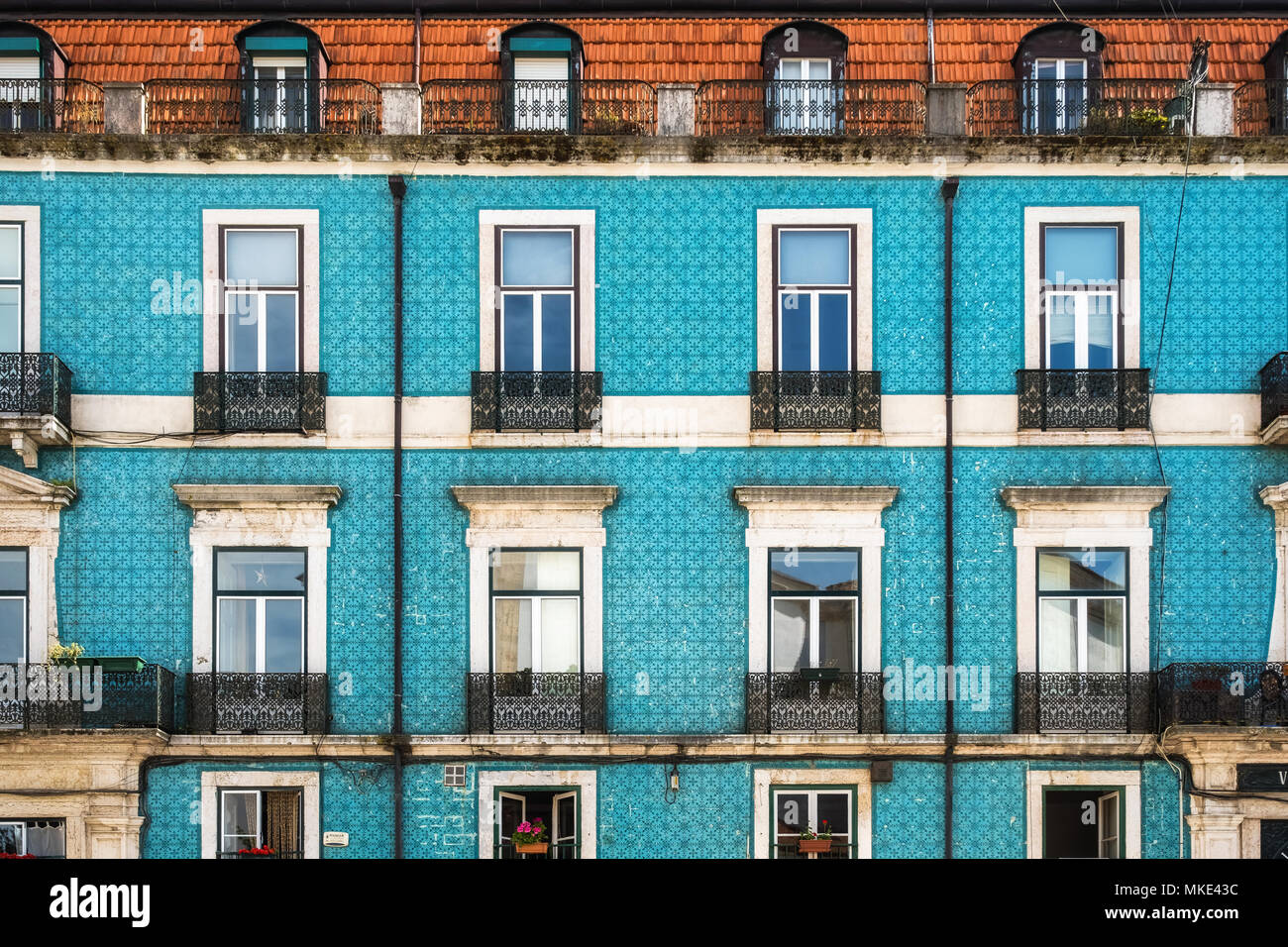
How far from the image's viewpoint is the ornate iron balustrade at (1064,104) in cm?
1820

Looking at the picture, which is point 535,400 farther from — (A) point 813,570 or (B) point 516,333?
(A) point 813,570

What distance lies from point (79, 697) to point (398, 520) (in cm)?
423

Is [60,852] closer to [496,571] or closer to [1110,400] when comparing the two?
[496,571]

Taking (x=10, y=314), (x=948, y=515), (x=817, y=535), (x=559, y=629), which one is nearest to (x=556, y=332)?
(x=559, y=629)

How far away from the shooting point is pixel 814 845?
17.1 meters

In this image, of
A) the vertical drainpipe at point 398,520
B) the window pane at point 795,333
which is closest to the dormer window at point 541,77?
the vertical drainpipe at point 398,520

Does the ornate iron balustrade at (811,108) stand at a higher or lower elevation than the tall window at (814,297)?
higher

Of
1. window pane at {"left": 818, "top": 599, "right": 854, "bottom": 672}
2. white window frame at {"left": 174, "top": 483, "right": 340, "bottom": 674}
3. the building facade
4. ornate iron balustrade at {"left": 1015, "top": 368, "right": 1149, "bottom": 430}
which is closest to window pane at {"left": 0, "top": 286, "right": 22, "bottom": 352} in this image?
the building facade

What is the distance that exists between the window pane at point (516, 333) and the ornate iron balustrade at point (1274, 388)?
29.9ft

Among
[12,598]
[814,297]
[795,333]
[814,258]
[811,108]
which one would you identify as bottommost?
[12,598]

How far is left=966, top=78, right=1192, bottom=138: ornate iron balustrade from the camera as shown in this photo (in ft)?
59.7

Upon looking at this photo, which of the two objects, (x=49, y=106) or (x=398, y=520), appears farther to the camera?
(x=49, y=106)

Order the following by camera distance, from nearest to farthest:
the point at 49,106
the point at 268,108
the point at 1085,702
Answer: the point at 1085,702 < the point at 49,106 < the point at 268,108

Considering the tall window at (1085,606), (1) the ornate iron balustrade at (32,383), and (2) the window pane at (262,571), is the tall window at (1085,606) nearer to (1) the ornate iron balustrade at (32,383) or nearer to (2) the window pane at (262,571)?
(2) the window pane at (262,571)
